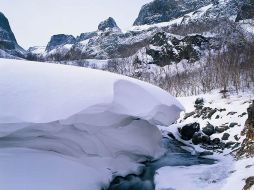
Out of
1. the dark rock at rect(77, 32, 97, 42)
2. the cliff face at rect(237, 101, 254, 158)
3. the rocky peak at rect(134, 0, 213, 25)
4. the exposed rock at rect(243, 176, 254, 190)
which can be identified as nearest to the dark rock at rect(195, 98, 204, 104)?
the cliff face at rect(237, 101, 254, 158)

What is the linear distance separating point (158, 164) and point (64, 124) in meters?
3.65

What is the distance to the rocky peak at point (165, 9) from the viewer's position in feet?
320

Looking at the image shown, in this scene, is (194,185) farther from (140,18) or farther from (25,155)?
(140,18)

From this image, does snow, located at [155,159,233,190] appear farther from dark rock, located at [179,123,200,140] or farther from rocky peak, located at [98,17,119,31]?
rocky peak, located at [98,17,119,31]

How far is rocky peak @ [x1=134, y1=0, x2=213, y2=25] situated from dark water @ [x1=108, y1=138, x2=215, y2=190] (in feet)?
289

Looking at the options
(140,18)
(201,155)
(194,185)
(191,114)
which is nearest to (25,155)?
(194,185)

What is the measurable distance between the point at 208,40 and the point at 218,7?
35187 millimetres

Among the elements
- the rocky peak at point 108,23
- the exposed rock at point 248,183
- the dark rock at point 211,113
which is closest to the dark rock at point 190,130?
the dark rock at point 211,113

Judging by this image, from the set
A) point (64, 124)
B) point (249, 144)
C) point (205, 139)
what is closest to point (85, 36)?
point (205, 139)

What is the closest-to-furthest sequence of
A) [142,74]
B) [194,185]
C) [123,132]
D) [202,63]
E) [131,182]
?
[194,185] → [131,182] → [123,132] → [202,63] → [142,74]

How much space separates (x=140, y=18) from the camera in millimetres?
105250

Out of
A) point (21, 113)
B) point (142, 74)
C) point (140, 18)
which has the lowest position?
point (142, 74)

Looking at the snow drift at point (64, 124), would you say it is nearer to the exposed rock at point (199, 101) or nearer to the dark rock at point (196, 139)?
the dark rock at point (196, 139)

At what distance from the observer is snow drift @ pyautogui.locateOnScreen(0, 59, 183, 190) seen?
6.39 metres
